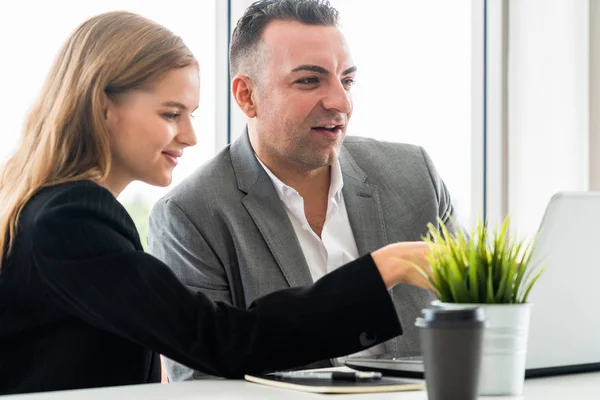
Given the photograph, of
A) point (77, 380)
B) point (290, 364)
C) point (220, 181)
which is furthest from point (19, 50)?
point (290, 364)

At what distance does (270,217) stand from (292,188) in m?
0.16

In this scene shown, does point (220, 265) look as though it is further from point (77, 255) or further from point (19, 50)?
point (19, 50)

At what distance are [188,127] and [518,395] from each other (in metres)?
0.88

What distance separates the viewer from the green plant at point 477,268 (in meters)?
1.20

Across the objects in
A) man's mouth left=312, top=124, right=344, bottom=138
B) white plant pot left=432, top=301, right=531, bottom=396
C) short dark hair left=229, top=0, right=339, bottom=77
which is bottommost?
white plant pot left=432, top=301, right=531, bottom=396

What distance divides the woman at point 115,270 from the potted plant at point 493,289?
175 millimetres

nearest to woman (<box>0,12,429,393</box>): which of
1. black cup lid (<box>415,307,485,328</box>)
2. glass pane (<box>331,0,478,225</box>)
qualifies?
black cup lid (<box>415,307,485,328</box>)

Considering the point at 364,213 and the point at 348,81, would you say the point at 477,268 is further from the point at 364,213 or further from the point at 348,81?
the point at 348,81

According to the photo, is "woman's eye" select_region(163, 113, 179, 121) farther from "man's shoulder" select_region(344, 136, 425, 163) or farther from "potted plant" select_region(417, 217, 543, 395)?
"man's shoulder" select_region(344, 136, 425, 163)

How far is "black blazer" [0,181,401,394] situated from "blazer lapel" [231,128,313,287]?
0.65 metres

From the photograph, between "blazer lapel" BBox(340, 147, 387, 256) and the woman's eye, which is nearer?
the woman's eye

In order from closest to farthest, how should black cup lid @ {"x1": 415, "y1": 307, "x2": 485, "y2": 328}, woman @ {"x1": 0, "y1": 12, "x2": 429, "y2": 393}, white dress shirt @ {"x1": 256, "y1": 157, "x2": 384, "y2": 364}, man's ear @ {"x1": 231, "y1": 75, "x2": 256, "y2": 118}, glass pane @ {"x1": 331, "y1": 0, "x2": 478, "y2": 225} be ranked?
black cup lid @ {"x1": 415, "y1": 307, "x2": 485, "y2": 328}
woman @ {"x1": 0, "y1": 12, "x2": 429, "y2": 393}
white dress shirt @ {"x1": 256, "y1": 157, "x2": 384, "y2": 364}
man's ear @ {"x1": 231, "y1": 75, "x2": 256, "y2": 118}
glass pane @ {"x1": 331, "y1": 0, "x2": 478, "y2": 225}

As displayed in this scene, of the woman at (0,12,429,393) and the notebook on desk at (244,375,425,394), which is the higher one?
the woman at (0,12,429,393)

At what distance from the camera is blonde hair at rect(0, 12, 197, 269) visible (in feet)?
5.24
